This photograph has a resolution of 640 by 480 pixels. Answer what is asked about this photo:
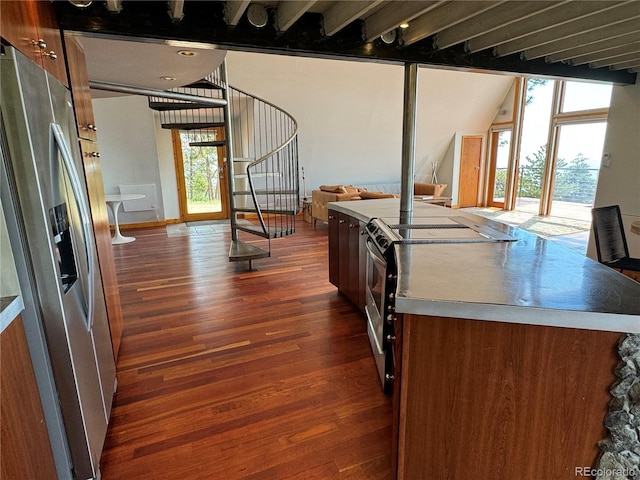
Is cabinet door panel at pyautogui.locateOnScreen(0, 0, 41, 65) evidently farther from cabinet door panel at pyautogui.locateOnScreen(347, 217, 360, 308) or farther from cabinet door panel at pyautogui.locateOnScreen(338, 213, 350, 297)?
cabinet door panel at pyautogui.locateOnScreen(338, 213, 350, 297)

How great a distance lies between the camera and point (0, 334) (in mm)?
1038

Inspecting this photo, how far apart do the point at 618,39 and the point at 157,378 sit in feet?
13.0

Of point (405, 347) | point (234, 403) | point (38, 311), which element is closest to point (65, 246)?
point (38, 311)

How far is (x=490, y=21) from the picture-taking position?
6.78 ft

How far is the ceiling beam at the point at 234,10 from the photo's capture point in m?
1.78

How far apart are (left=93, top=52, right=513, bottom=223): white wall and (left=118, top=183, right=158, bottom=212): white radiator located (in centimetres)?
12

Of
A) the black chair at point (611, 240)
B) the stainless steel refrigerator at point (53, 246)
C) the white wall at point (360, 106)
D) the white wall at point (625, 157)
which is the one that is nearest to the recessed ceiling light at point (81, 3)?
the stainless steel refrigerator at point (53, 246)

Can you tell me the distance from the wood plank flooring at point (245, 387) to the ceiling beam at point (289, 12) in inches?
81.5

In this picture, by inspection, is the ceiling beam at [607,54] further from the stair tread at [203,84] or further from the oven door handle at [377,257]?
the stair tread at [203,84]

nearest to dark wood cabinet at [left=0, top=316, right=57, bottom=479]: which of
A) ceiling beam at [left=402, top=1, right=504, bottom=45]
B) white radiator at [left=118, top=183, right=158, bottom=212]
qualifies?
ceiling beam at [left=402, top=1, right=504, bottom=45]

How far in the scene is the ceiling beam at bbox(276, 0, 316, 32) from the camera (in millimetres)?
1795

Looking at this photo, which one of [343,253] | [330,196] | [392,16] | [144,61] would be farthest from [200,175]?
[392,16]

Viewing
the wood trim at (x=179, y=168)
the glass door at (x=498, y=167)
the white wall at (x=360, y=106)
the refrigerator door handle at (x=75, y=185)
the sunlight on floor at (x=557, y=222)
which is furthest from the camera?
the glass door at (x=498, y=167)

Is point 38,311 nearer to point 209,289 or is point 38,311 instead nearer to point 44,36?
point 44,36
